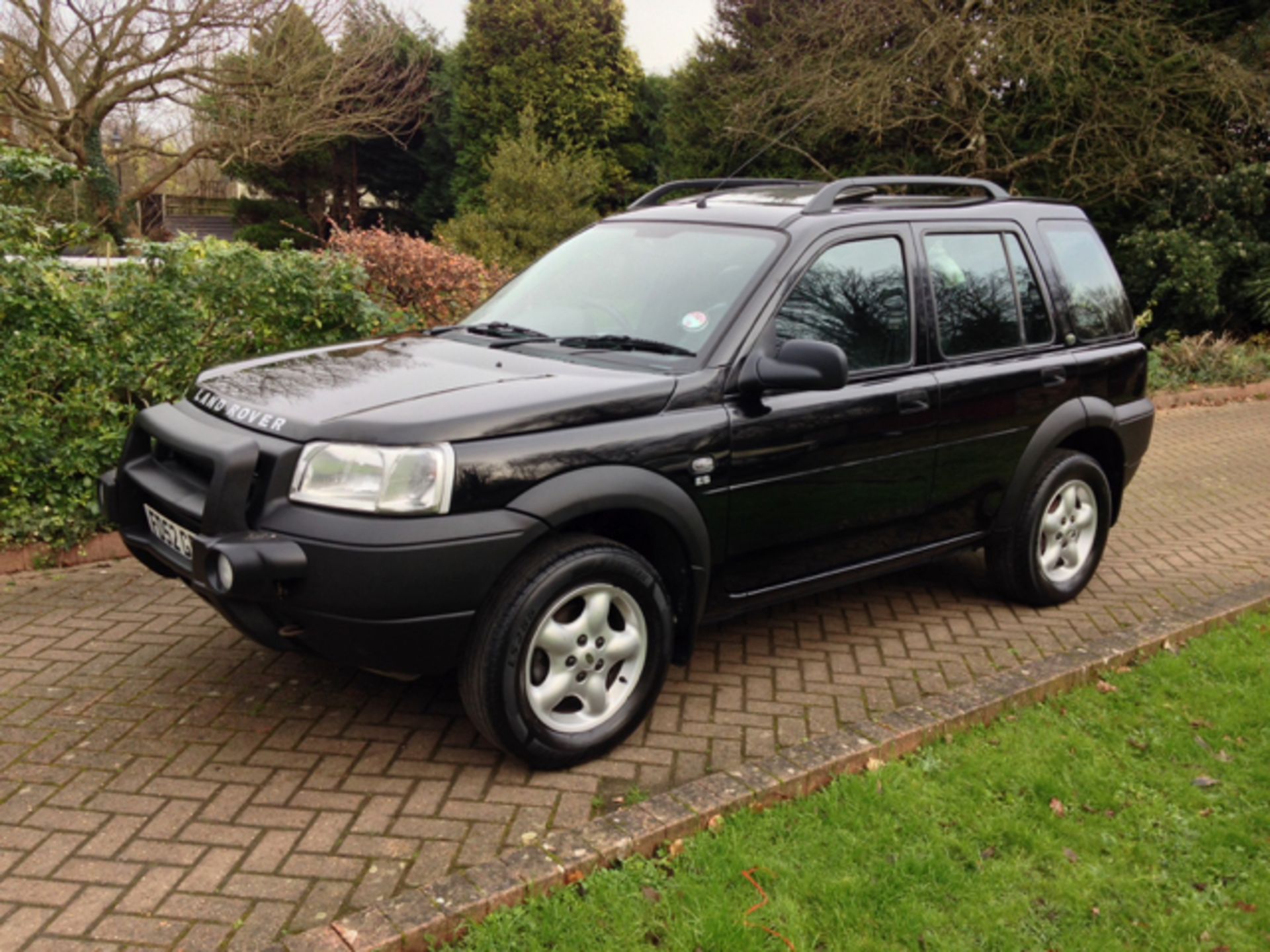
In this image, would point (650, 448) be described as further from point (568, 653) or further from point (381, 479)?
point (381, 479)

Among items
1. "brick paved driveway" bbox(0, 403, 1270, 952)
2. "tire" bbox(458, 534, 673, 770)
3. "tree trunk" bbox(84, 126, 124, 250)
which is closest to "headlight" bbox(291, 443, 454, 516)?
"tire" bbox(458, 534, 673, 770)

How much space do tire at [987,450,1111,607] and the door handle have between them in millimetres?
950

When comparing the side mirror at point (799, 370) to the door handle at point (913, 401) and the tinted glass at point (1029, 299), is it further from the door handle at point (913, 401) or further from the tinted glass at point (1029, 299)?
the tinted glass at point (1029, 299)

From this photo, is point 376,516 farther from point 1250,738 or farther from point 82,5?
point 82,5

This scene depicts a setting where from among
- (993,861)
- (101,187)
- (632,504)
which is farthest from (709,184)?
(101,187)

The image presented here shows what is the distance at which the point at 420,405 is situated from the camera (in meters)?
3.36

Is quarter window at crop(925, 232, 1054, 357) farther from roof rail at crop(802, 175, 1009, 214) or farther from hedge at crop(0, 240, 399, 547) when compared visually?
hedge at crop(0, 240, 399, 547)

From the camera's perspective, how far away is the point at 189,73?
63.7 ft

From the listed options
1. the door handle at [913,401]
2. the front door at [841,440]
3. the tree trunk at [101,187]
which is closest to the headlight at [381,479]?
the front door at [841,440]

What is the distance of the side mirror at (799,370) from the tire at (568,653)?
776 mm

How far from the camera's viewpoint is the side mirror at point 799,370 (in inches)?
144

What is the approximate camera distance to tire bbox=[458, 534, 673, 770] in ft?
10.8

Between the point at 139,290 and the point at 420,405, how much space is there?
11.5 feet

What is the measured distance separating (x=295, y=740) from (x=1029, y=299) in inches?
148
